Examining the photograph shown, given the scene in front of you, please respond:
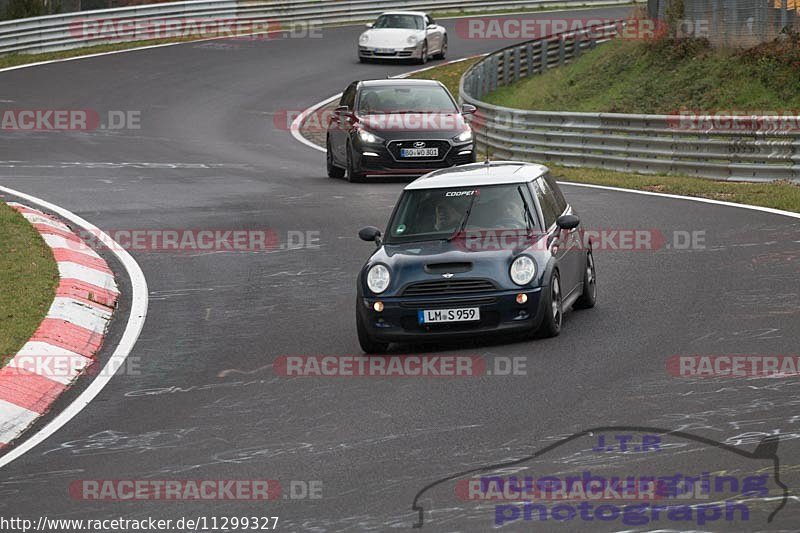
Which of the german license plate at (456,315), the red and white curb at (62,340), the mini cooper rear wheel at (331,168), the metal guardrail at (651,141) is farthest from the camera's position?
the mini cooper rear wheel at (331,168)

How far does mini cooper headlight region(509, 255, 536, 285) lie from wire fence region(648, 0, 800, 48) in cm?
1970

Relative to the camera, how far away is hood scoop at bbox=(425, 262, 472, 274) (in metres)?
11.4

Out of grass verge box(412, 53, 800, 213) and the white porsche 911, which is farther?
the white porsche 911

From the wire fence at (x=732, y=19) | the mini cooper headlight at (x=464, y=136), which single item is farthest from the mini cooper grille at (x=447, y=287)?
the wire fence at (x=732, y=19)

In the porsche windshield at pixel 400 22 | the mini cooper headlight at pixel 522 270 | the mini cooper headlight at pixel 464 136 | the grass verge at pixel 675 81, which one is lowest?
the porsche windshield at pixel 400 22

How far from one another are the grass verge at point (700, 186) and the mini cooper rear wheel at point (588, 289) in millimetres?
6024

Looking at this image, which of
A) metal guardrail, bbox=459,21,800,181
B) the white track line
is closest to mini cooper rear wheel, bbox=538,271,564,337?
the white track line

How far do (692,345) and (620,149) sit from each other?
1333 centimetres

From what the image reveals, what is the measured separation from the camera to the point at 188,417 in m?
9.61

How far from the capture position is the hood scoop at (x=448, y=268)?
11.4 meters

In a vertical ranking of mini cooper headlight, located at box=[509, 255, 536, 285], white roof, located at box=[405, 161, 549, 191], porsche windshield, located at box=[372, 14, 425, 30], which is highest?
white roof, located at box=[405, 161, 549, 191]

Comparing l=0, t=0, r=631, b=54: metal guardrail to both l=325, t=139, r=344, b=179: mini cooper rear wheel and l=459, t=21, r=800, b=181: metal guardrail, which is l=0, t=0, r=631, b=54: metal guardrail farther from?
l=325, t=139, r=344, b=179: mini cooper rear wheel

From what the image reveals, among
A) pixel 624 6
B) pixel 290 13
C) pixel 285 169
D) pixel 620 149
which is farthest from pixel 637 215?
pixel 624 6

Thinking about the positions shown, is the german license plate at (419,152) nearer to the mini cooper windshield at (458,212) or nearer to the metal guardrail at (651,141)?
the metal guardrail at (651,141)
